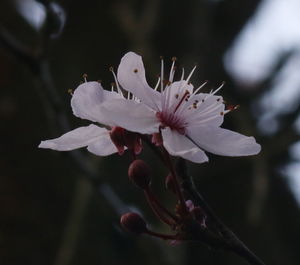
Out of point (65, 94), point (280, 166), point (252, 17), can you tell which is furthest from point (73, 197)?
point (252, 17)

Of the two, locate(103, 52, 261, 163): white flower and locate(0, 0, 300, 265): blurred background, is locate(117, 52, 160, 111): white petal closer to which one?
locate(103, 52, 261, 163): white flower

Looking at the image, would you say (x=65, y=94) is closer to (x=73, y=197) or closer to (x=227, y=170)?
(x=73, y=197)

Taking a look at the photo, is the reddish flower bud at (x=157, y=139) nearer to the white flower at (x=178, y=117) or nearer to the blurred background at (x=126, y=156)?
the white flower at (x=178, y=117)

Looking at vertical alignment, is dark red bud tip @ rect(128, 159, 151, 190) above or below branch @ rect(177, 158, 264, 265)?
above

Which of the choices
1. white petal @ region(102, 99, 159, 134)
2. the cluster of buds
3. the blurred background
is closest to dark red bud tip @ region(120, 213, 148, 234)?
the cluster of buds

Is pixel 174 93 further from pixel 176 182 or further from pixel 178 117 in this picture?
pixel 176 182
